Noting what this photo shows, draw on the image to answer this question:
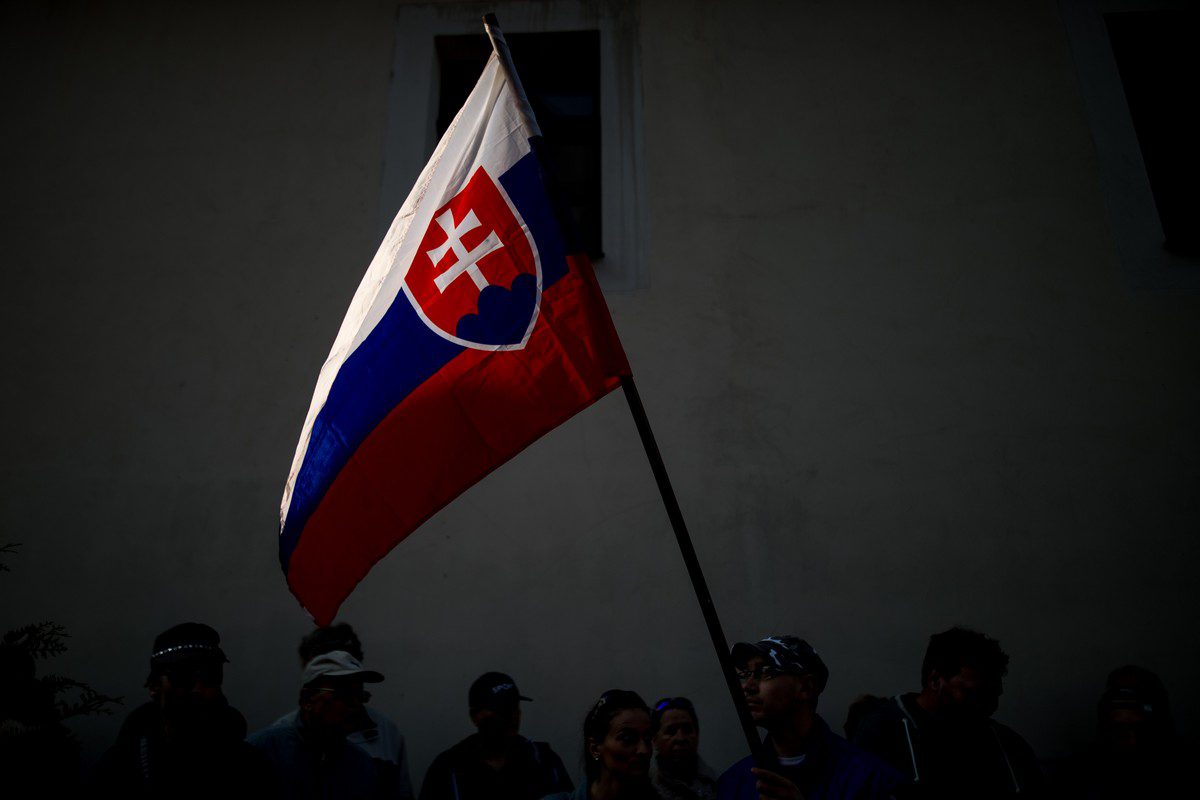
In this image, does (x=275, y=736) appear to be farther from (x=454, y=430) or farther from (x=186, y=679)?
(x=454, y=430)

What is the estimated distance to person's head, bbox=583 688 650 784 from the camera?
3016mm

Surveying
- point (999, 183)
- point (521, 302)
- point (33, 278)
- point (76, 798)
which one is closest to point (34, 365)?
point (33, 278)

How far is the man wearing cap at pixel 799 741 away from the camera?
8.58 ft

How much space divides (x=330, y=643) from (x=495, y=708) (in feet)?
2.80

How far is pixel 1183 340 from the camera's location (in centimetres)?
522

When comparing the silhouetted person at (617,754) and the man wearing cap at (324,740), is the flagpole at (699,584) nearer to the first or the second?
the silhouetted person at (617,754)

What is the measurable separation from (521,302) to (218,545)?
3132 millimetres

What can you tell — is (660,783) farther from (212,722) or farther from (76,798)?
(76,798)

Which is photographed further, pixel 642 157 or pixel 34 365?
pixel 642 157

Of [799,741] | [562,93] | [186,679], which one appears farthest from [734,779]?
[562,93]

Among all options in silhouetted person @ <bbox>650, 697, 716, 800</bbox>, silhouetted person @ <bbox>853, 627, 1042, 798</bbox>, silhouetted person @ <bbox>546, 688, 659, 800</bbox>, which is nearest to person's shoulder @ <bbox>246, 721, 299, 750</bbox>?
silhouetted person @ <bbox>546, 688, 659, 800</bbox>

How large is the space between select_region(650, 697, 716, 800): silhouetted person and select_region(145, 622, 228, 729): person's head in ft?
4.92

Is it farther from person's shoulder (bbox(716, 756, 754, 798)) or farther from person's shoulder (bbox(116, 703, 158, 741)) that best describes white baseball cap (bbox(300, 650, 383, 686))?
person's shoulder (bbox(716, 756, 754, 798))

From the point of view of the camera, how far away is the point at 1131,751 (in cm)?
379
